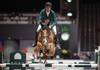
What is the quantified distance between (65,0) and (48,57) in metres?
7.18

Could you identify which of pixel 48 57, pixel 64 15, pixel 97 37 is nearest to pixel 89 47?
pixel 97 37

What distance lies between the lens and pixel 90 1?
1491 cm

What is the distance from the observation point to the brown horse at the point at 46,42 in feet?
23.7

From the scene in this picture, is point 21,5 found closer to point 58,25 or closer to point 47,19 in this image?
point 58,25

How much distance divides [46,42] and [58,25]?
749cm

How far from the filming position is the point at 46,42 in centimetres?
720

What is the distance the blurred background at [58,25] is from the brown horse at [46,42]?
7179 millimetres

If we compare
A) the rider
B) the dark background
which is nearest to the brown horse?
Answer: the rider

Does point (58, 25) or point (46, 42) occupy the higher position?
point (58, 25)

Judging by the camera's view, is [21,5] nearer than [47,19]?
No

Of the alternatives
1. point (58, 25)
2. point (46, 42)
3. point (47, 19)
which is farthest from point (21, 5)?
point (46, 42)

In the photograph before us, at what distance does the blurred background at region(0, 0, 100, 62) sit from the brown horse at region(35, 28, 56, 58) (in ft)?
23.6

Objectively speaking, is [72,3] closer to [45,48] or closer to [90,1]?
[90,1]

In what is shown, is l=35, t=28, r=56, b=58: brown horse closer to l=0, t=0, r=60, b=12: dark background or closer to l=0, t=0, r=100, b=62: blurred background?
l=0, t=0, r=100, b=62: blurred background
